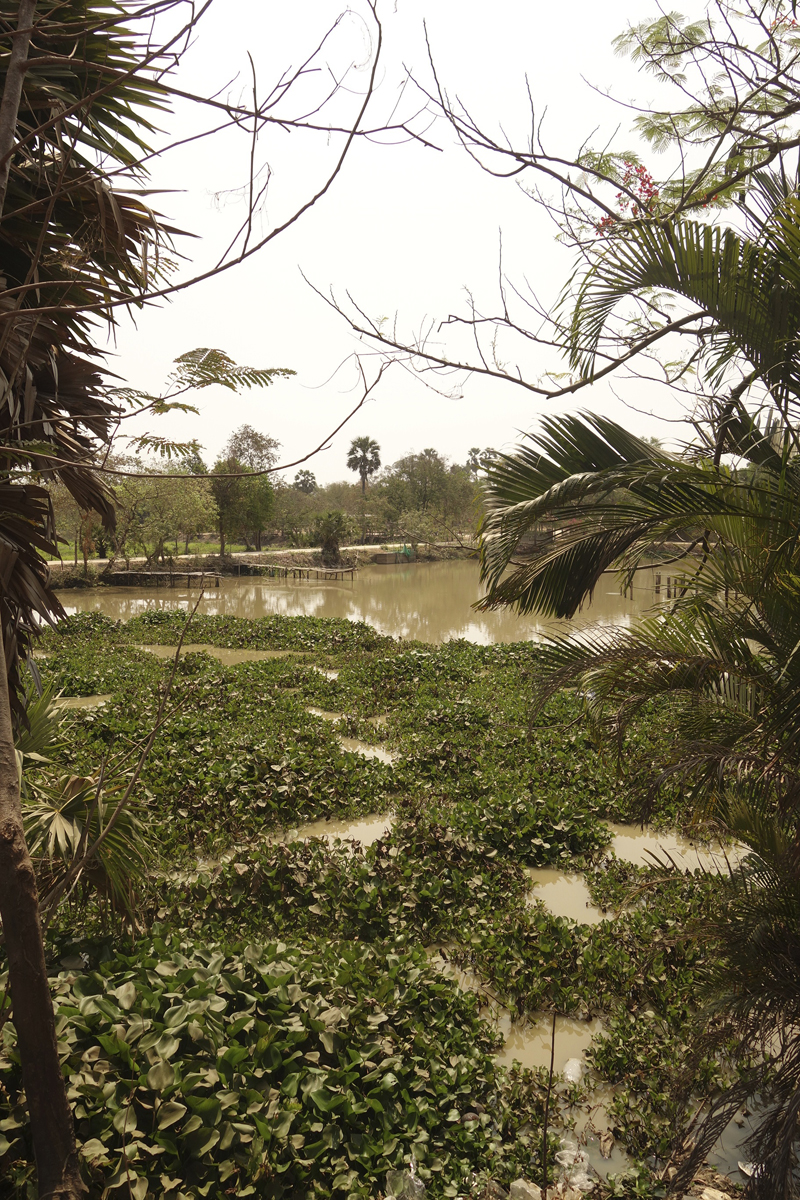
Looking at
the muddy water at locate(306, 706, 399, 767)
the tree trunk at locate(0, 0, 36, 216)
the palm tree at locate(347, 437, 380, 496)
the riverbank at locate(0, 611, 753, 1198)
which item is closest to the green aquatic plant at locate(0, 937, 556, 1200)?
the riverbank at locate(0, 611, 753, 1198)

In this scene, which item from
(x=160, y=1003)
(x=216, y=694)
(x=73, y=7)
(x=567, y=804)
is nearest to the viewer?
(x=73, y=7)

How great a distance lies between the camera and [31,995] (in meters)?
1.76

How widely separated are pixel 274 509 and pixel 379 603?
17.2 metres

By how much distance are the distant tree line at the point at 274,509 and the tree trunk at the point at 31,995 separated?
656 inches

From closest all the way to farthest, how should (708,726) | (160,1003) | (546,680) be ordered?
(160,1003)
(708,726)
(546,680)

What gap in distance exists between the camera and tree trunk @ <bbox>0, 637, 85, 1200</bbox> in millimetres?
1697

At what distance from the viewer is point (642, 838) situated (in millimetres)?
7367

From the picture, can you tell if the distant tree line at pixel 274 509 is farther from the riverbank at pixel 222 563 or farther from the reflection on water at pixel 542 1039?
the reflection on water at pixel 542 1039

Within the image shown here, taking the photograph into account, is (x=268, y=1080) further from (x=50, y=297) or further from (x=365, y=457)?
(x=365, y=457)

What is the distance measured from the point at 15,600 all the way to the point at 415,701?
8.96m

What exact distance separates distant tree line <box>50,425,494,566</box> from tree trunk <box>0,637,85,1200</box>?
54.7 feet

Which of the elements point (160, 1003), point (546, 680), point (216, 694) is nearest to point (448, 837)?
point (546, 680)

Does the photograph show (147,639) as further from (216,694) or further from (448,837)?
(448,837)

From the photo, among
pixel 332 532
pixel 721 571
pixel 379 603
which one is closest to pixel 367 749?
pixel 721 571
